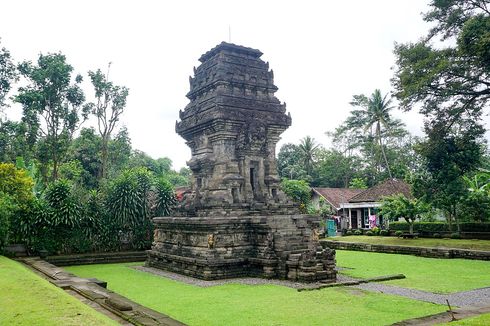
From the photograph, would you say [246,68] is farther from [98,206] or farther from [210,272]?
[98,206]

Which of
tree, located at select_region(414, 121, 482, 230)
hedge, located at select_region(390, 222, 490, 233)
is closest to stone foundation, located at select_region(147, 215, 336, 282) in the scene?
tree, located at select_region(414, 121, 482, 230)

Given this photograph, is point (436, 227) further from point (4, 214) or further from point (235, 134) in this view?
point (4, 214)

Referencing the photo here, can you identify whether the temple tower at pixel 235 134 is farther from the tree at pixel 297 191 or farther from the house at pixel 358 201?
the tree at pixel 297 191

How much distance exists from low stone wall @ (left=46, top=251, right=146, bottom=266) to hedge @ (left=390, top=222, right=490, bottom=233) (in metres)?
16.8

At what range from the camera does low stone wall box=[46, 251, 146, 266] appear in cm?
1739

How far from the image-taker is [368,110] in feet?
136

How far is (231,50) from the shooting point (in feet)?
52.2

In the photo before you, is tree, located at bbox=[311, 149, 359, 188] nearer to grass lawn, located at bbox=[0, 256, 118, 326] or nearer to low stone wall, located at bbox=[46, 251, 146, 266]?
low stone wall, located at bbox=[46, 251, 146, 266]

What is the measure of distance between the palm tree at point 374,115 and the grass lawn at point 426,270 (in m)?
24.2

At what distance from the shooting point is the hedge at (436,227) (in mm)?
23147

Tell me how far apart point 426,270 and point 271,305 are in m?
7.36

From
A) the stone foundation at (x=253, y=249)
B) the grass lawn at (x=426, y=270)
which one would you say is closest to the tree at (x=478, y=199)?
the grass lawn at (x=426, y=270)

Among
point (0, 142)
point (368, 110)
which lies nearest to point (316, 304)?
point (0, 142)

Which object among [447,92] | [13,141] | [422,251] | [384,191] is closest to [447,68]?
[447,92]
